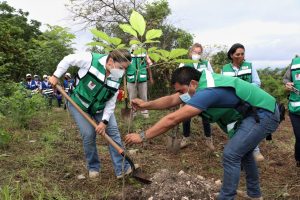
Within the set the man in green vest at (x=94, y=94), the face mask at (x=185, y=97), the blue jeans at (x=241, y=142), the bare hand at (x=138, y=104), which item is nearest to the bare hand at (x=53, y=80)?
the man in green vest at (x=94, y=94)

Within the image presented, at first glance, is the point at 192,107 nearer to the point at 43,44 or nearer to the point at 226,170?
the point at 226,170

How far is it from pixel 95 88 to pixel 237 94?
1.54 meters

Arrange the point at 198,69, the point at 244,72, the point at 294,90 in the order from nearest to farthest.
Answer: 1. the point at 294,90
2. the point at 244,72
3. the point at 198,69

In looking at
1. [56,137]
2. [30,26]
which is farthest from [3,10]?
[56,137]

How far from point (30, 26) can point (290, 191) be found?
20078 mm

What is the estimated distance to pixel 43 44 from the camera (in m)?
15.1

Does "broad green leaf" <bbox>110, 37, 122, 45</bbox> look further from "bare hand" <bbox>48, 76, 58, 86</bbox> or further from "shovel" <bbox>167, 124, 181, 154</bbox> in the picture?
"shovel" <bbox>167, 124, 181, 154</bbox>

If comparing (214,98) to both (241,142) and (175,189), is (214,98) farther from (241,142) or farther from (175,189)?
(175,189)

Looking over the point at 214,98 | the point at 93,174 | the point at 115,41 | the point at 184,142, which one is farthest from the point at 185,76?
the point at 184,142

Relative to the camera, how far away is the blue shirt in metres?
2.56

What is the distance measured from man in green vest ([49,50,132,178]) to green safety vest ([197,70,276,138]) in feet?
3.50

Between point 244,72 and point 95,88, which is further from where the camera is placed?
point 244,72

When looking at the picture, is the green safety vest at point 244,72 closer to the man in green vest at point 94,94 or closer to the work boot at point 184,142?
the work boot at point 184,142

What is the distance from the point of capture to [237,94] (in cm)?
278
